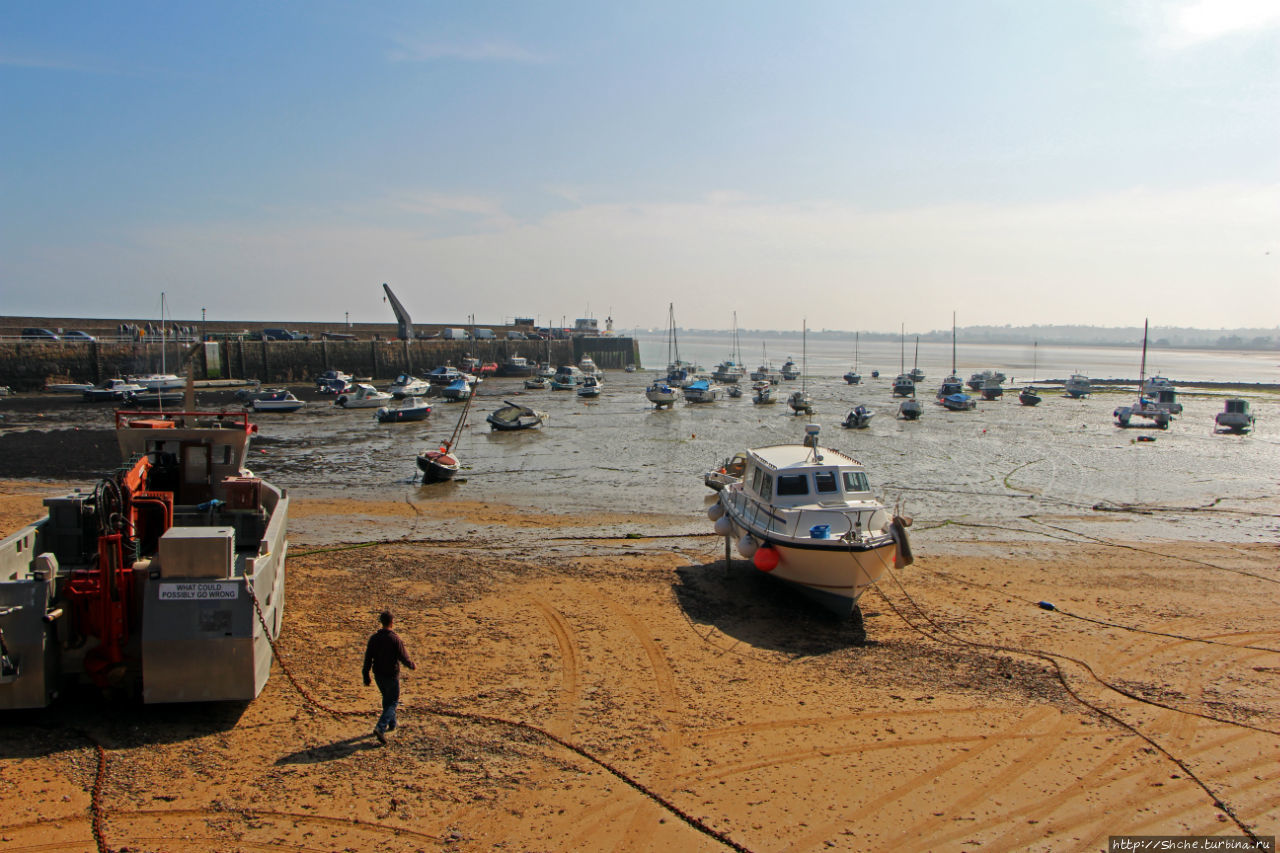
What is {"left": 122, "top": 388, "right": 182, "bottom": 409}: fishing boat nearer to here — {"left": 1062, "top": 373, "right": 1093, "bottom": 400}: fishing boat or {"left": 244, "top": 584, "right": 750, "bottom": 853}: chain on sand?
{"left": 244, "top": 584, "right": 750, "bottom": 853}: chain on sand

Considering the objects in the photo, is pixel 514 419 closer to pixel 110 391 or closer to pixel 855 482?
pixel 110 391

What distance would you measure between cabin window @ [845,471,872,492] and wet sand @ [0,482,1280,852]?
199 cm

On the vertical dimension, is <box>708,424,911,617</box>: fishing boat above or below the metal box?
below

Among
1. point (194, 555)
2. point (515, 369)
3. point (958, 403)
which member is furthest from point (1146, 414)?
point (515, 369)

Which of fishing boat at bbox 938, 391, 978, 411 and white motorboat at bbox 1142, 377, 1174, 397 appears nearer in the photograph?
white motorboat at bbox 1142, 377, 1174, 397

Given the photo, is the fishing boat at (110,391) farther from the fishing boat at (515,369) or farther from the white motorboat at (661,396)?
the fishing boat at (515,369)

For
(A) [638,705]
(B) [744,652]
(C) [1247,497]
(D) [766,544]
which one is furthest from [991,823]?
(C) [1247,497]

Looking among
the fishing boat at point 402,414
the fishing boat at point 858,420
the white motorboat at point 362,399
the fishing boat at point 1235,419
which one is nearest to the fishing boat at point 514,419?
the fishing boat at point 402,414

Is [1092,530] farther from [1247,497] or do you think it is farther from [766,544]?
[766,544]

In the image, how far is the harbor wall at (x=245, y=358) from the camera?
5856cm

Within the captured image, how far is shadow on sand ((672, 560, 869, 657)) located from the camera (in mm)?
12555

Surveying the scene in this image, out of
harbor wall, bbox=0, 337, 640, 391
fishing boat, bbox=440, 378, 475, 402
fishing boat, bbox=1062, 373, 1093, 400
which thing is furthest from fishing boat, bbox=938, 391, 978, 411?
harbor wall, bbox=0, 337, 640, 391

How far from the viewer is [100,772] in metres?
7.52

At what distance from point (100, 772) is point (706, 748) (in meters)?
5.72
